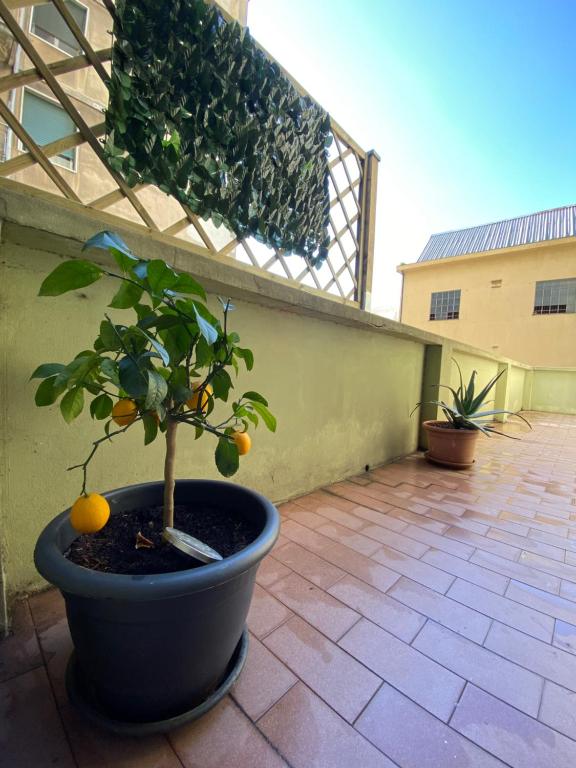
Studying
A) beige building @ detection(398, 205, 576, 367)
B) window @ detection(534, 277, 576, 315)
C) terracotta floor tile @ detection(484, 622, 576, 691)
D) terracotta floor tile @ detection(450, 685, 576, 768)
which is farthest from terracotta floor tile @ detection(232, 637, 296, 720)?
window @ detection(534, 277, 576, 315)

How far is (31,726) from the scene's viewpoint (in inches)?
25.4

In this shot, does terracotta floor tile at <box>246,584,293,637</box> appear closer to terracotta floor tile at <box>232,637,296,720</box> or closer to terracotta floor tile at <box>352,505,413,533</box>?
terracotta floor tile at <box>232,637,296,720</box>

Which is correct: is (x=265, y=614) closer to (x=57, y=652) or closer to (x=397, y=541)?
(x=57, y=652)

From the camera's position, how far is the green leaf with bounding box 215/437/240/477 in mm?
729

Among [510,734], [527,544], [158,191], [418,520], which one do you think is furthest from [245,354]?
[158,191]

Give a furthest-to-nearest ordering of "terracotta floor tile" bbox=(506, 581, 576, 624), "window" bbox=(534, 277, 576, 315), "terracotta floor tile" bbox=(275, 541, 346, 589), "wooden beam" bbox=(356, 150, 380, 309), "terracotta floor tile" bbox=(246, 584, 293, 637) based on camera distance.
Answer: "window" bbox=(534, 277, 576, 315) → "wooden beam" bbox=(356, 150, 380, 309) → "terracotta floor tile" bbox=(275, 541, 346, 589) → "terracotta floor tile" bbox=(506, 581, 576, 624) → "terracotta floor tile" bbox=(246, 584, 293, 637)

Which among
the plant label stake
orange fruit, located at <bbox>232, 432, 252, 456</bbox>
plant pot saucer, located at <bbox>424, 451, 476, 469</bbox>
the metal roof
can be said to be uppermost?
the metal roof

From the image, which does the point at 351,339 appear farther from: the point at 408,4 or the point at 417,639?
the point at 408,4

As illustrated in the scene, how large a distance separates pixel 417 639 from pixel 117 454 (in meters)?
1.10

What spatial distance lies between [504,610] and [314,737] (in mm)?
767

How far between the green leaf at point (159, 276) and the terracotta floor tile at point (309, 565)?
1.10 m

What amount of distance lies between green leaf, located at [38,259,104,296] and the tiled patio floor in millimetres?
846

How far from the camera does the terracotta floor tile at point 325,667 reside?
2.43 ft

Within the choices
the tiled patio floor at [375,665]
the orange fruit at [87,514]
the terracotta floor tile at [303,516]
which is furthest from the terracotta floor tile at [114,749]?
the terracotta floor tile at [303,516]
